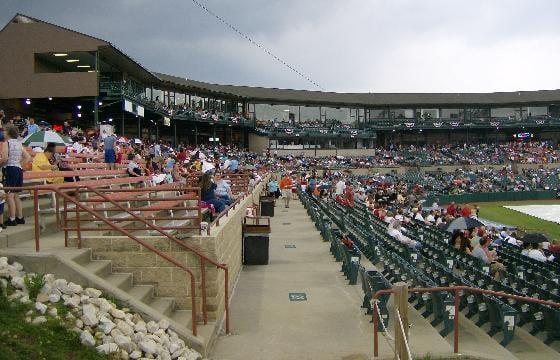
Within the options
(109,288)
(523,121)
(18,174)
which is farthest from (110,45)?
(523,121)

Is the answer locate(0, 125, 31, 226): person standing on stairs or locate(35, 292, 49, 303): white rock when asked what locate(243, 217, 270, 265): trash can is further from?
locate(35, 292, 49, 303): white rock

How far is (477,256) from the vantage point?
13570 millimetres

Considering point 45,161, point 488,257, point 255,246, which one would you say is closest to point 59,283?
point 45,161

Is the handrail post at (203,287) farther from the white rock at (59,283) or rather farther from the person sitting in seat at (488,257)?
the person sitting in seat at (488,257)

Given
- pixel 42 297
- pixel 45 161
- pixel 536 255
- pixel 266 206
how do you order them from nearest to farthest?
pixel 42 297 → pixel 45 161 → pixel 536 255 → pixel 266 206

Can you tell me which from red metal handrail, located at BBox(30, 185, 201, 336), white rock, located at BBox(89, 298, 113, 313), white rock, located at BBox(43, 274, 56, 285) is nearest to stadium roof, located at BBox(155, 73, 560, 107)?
red metal handrail, located at BBox(30, 185, 201, 336)

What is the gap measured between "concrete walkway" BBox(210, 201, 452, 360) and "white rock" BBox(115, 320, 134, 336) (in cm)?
138

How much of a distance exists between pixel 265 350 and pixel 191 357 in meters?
1.30

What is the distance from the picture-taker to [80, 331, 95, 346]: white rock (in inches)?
232

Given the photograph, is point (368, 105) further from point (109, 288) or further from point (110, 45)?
point (109, 288)

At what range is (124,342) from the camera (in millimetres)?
6184

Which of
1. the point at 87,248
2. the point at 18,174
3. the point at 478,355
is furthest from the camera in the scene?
the point at 18,174

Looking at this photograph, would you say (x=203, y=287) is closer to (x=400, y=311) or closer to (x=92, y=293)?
(x=92, y=293)

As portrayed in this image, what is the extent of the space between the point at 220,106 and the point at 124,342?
53.9 meters
